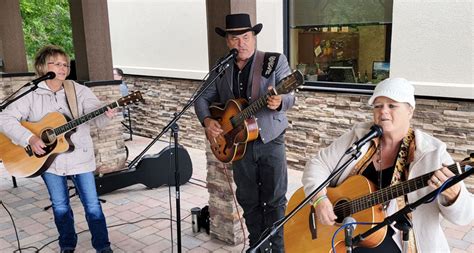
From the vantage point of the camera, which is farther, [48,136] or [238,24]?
[48,136]

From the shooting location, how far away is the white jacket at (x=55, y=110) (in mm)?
2973

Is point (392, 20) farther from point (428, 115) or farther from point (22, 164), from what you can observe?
point (22, 164)

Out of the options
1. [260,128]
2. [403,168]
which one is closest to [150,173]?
[260,128]

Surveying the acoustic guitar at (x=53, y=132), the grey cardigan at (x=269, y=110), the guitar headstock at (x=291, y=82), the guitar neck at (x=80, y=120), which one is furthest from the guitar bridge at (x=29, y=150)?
the guitar headstock at (x=291, y=82)

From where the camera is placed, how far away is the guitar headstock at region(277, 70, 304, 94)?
239 centimetres

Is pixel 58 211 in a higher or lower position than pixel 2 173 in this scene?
higher

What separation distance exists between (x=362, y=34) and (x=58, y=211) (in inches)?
145

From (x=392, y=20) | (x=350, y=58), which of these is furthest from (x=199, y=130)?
(x=392, y=20)

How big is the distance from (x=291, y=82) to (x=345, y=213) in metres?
0.79

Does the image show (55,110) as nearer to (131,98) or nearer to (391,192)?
(131,98)

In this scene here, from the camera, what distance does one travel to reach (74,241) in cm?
329

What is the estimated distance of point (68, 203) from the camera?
124 inches

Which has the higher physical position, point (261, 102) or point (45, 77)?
point (45, 77)

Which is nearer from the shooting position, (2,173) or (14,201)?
(14,201)
